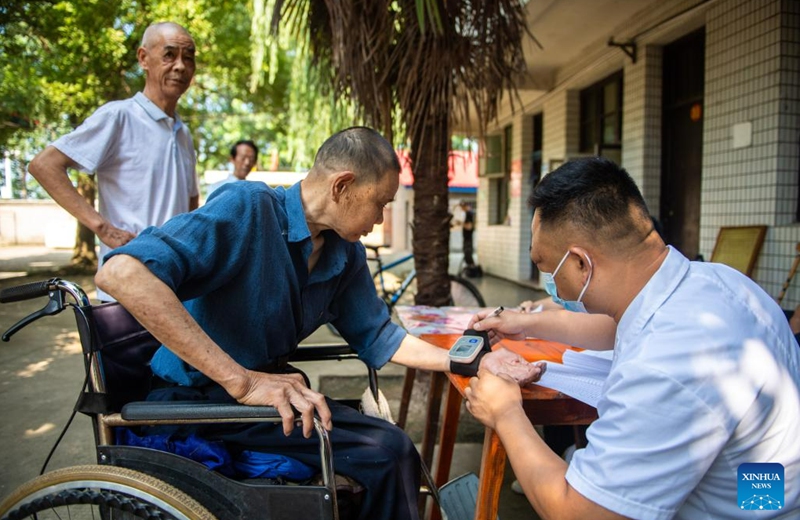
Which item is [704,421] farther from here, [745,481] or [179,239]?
[179,239]

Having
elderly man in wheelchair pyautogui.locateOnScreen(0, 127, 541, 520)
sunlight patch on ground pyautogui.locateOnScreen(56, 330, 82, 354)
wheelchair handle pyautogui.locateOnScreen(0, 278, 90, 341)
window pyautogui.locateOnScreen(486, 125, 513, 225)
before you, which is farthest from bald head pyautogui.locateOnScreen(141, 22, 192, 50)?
window pyautogui.locateOnScreen(486, 125, 513, 225)

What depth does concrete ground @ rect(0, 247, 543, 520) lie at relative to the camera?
113 inches

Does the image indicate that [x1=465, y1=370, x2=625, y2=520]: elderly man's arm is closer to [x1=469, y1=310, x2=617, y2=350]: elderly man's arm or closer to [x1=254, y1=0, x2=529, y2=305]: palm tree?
[x1=469, y1=310, x2=617, y2=350]: elderly man's arm

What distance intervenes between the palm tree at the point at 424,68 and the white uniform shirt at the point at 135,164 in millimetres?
1418

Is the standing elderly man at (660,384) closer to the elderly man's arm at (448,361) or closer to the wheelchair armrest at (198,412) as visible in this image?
the elderly man's arm at (448,361)

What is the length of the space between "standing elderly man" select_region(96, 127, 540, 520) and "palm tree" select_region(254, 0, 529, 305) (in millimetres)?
2048

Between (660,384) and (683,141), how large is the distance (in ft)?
19.1

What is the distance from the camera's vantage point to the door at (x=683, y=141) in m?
5.70

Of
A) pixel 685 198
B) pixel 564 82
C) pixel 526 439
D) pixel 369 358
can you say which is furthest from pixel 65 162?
pixel 564 82

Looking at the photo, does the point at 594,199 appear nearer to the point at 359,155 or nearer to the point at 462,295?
the point at 359,155

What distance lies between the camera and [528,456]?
1.12m

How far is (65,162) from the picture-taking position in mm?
2227

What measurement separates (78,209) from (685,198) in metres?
5.71

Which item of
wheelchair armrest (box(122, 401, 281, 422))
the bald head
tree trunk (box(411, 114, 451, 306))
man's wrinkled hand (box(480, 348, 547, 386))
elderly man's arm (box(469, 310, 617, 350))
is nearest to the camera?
wheelchair armrest (box(122, 401, 281, 422))
